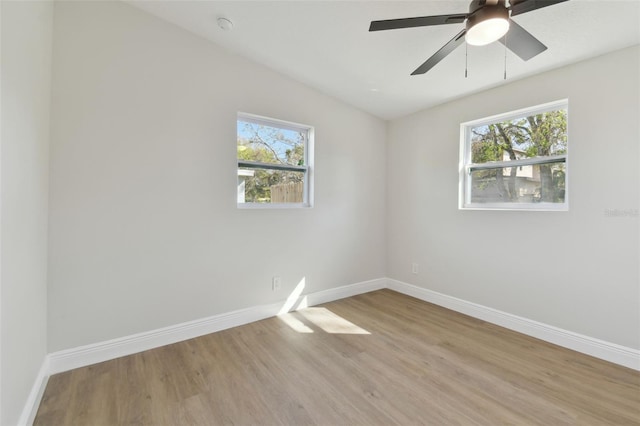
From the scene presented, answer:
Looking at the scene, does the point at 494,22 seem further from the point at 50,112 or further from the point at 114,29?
the point at 50,112

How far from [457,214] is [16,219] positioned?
11.8 ft

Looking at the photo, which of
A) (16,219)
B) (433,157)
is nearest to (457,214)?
(433,157)

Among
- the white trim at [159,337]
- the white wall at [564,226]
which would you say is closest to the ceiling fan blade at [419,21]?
Result: the white wall at [564,226]

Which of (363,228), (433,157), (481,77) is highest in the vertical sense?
(481,77)

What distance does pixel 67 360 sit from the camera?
1.99m

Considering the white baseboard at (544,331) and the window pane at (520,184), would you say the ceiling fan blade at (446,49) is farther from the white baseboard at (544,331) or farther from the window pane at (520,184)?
the white baseboard at (544,331)

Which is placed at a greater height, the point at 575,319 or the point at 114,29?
the point at 114,29

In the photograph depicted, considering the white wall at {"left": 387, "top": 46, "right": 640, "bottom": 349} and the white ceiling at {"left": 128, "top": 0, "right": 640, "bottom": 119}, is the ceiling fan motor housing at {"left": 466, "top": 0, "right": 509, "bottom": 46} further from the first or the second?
the white wall at {"left": 387, "top": 46, "right": 640, "bottom": 349}

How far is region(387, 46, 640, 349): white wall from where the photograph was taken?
2062 mm

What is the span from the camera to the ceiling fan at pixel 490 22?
138 centimetres

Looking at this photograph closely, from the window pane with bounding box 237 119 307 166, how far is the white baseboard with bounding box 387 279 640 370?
236 centimetres

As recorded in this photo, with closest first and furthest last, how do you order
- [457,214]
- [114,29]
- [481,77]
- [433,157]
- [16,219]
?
[16,219] < [114,29] < [481,77] < [457,214] < [433,157]

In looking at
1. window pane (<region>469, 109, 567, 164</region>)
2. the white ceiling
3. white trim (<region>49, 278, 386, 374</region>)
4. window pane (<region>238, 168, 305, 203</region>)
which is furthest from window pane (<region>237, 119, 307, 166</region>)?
window pane (<region>469, 109, 567, 164</region>)

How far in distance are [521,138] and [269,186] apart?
2640 millimetres
